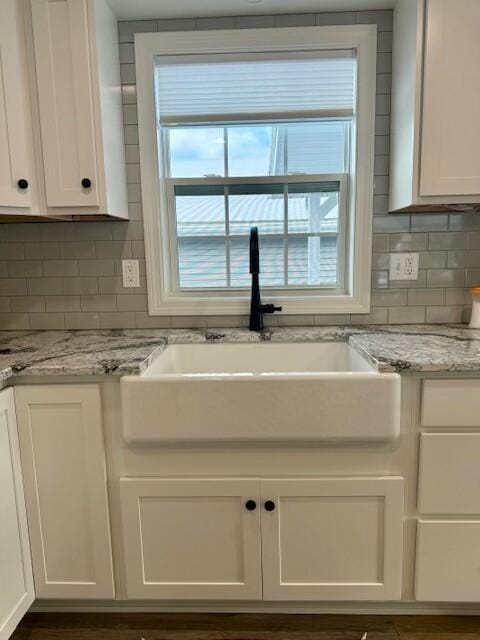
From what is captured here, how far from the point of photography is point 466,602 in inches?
56.4

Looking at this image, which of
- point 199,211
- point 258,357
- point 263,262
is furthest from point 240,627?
point 199,211

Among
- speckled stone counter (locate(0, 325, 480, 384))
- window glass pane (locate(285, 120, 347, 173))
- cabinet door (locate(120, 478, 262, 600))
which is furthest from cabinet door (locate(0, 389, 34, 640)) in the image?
window glass pane (locate(285, 120, 347, 173))

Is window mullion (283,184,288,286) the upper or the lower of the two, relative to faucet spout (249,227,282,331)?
upper

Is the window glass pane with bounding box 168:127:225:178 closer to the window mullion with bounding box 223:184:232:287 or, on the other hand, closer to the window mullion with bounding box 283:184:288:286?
the window mullion with bounding box 223:184:232:287

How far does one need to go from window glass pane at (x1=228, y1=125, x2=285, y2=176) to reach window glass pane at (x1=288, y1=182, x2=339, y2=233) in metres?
0.14

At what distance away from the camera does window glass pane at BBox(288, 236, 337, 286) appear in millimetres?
1960

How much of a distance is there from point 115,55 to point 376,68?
3.59ft

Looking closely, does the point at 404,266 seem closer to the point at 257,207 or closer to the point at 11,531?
the point at 257,207

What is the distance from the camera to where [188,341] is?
5.64ft

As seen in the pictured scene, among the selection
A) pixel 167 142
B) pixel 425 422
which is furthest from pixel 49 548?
pixel 167 142

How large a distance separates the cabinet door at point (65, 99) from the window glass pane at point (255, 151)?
25.2 inches

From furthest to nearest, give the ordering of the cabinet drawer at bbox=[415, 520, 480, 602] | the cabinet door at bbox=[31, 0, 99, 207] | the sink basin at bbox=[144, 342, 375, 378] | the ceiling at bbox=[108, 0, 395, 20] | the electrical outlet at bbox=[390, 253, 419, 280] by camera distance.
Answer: the electrical outlet at bbox=[390, 253, 419, 280] < the sink basin at bbox=[144, 342, 375, 378] < the ceiling at bbox=[108, 0, 395, 20] < the cabinet door at bbox=[31, 0, 99, 207] < the cabinet drawer at bbox=[415, 520, 480, 602]

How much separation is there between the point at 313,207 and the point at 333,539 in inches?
54.4

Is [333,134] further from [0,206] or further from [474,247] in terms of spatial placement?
[0,206]
